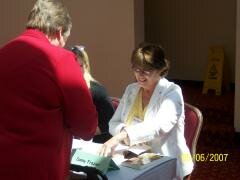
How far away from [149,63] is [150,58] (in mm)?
32

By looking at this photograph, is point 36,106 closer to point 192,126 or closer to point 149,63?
point 149,63

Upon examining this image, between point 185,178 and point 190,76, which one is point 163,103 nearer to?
point 185,178

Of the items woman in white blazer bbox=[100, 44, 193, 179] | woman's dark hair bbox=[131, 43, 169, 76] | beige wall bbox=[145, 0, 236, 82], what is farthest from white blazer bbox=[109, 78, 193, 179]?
beige wall bbox=[145, 0, 236, 82]

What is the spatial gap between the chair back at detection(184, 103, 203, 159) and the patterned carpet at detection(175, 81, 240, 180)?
174 centimetres

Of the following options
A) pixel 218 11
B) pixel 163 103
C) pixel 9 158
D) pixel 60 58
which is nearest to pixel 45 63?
pixel 60 58

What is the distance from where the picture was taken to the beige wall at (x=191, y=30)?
290 inches

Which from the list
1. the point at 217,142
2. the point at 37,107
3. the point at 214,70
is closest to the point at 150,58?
the point at 37,107

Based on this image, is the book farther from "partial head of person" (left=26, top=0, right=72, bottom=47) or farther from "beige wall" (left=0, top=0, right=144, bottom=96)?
"beige wall" (left=0, top=0, right=144, bottom=96)

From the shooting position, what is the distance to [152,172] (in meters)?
2.37

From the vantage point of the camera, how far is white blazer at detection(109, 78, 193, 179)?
8.82ft

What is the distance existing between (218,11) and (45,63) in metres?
5.85


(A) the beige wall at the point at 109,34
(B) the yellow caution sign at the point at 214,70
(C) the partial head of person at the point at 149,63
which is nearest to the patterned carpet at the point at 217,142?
(B) the yellow caution sign at the point at 214,70

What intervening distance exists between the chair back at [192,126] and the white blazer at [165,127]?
130mm

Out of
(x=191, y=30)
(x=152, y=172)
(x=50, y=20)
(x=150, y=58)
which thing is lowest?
(x=191, y=30)
